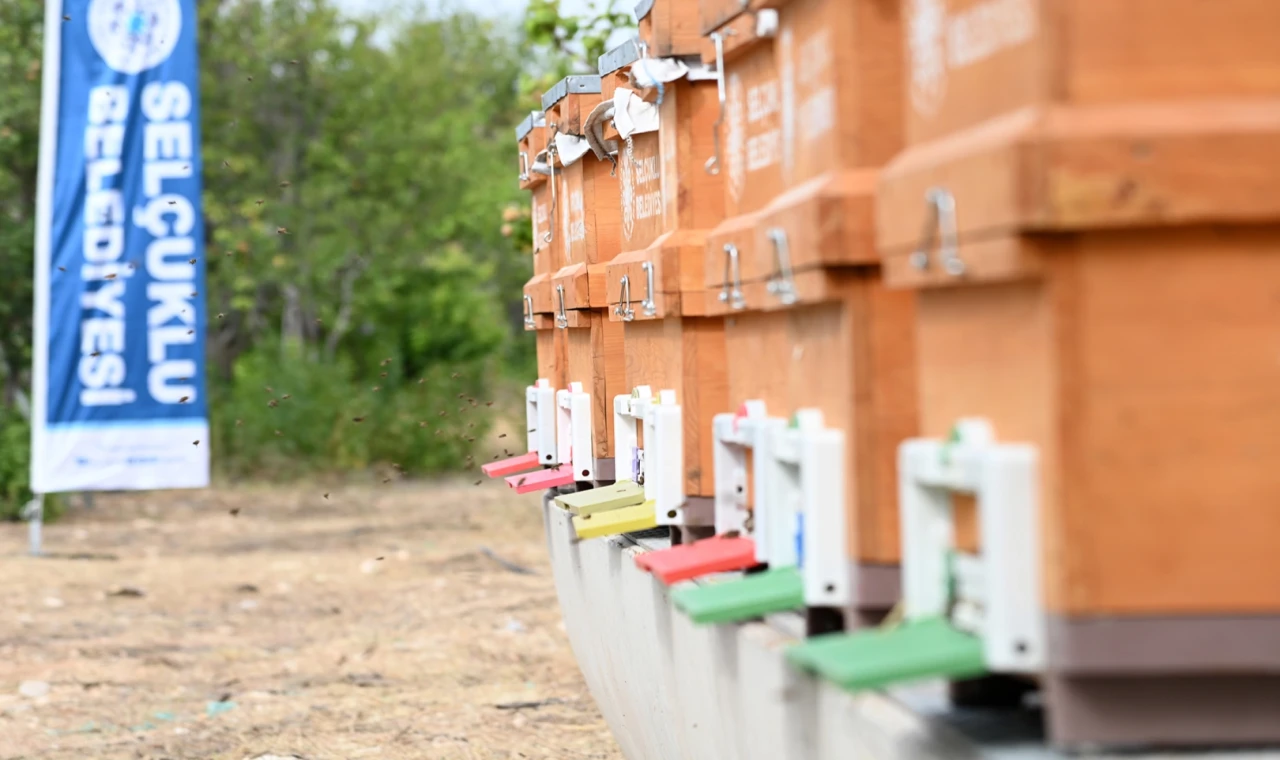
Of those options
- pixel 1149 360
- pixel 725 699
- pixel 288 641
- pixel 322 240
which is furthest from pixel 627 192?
pixel 322 240

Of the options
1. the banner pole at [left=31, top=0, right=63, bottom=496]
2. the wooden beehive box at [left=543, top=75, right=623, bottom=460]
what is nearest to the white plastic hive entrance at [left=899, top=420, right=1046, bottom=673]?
the wooden beehive box at [left=543, top=75, right=623, bottom=460]

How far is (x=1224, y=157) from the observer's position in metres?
3.12

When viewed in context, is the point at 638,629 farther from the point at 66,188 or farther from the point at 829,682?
the point at 66,188

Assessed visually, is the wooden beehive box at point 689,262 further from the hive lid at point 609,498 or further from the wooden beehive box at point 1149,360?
the wooden beehive box at point 1149,360

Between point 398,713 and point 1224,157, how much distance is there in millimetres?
8569

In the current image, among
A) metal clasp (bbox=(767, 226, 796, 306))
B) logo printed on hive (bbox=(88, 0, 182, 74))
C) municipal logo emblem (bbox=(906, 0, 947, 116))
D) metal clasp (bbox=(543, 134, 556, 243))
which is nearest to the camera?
municipal logo emblem (bbox=(906, 0, 947, 116))

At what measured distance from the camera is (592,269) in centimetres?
890

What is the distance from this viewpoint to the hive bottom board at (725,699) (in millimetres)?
3623

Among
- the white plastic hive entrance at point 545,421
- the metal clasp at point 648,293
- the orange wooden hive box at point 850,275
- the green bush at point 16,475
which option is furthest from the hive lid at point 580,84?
the green bush at point 16,475

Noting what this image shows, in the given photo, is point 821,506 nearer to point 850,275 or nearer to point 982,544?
point 850,275

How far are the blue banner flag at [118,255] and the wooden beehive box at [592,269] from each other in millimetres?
8606

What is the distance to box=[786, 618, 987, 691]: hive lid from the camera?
3410 mm

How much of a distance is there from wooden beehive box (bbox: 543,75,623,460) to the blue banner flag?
8606mm

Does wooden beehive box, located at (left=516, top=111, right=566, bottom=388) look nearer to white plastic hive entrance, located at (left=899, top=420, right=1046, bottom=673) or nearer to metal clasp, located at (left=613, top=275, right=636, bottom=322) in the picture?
metal clasp, located at (left=613, top=275, right=636, bottom=322)
